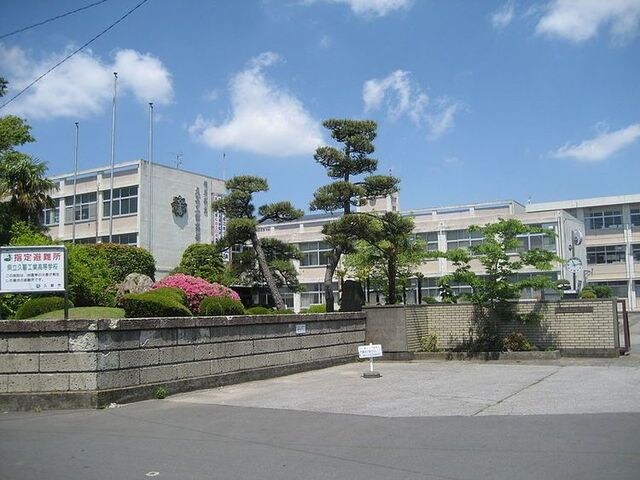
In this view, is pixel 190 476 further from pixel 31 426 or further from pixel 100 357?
pixel 100 357

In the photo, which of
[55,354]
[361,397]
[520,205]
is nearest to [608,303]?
[361,397]

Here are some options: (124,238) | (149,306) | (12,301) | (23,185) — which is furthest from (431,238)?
(149,306)

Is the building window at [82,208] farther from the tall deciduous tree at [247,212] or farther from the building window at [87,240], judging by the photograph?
the tall deciduous tree at [247,212]

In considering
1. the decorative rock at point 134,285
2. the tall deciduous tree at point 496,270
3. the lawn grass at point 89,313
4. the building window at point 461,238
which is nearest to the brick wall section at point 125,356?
the lawn grass at point 89,313

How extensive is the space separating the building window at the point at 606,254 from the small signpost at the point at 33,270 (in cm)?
6506

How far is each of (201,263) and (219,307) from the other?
24287 millimetres

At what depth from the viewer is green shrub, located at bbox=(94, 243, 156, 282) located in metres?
32.2

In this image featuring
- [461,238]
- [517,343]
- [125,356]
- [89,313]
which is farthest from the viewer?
[461,238]

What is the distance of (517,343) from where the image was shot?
20.4m

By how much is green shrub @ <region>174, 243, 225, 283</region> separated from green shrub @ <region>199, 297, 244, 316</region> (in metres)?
22.6

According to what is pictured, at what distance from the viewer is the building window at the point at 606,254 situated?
67.3 meters

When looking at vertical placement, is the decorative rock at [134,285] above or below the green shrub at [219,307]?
above

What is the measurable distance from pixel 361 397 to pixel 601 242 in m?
62.1

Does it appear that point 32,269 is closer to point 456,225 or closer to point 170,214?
point 170,214
